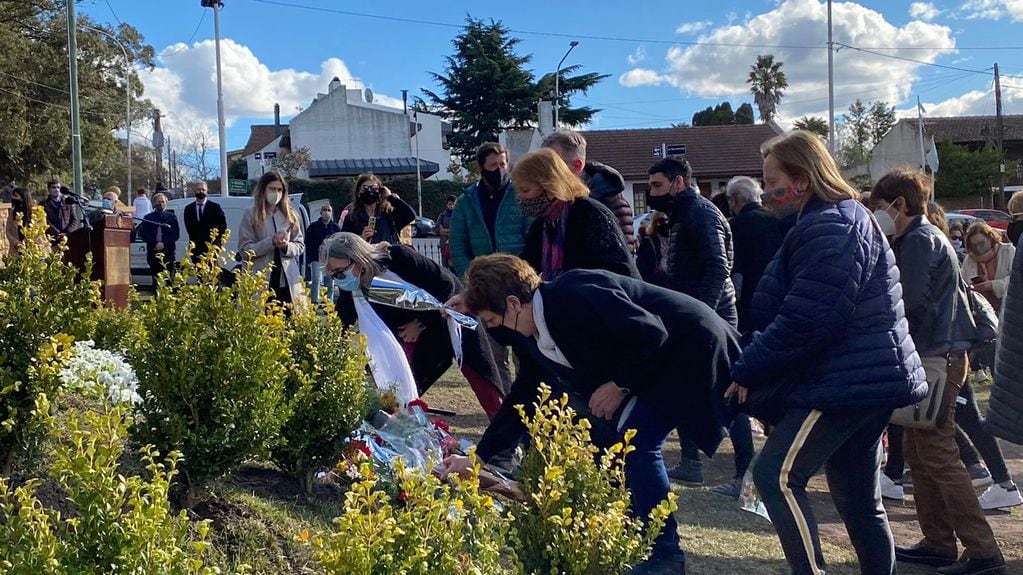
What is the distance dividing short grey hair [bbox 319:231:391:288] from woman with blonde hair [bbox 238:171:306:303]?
1.82 metres

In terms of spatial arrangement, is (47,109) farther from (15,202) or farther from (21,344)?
(21,344)

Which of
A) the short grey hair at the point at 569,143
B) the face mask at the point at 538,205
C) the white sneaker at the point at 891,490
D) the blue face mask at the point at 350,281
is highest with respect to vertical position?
the short grey hair at the point at 569,143

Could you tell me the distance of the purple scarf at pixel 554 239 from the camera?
4.73 meters

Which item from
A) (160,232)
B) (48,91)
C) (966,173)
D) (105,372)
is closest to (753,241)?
(105,372)

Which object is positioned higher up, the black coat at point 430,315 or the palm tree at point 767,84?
the palm tree at point 767,84

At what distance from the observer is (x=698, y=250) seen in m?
5.44

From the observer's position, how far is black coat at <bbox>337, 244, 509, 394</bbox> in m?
5.60

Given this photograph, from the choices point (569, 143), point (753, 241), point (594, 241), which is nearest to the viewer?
point (594, 241)

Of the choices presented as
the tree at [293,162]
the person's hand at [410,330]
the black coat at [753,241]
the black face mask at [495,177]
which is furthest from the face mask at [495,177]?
the tree at [293,162]

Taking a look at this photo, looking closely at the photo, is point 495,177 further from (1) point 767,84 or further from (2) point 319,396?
(1) point 767,84

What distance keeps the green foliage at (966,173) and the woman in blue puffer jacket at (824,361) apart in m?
46.7

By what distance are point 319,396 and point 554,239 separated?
4.88ft

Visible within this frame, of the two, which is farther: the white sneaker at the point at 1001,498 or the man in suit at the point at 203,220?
the man in suit at the point at 203,220

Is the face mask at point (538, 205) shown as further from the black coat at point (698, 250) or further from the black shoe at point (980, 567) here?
the black shoe at point (980, 567)
